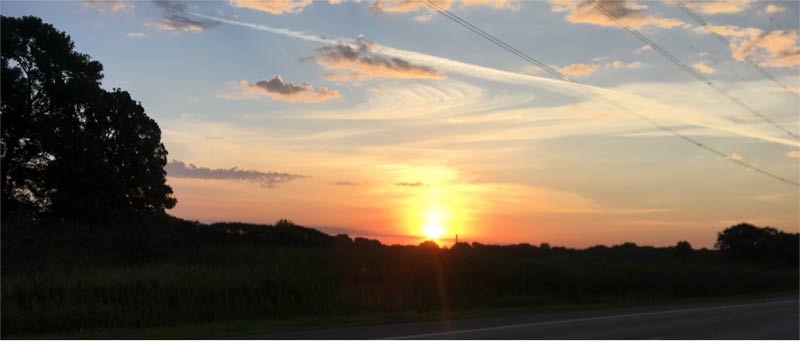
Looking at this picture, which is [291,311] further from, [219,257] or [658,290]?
[658,290]

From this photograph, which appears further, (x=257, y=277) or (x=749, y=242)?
(x=749, y=242)

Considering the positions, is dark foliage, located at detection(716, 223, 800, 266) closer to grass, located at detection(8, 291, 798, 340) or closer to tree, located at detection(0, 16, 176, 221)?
tree, located at detection(0, 16, 176, 221)

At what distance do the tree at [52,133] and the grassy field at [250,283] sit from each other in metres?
3.36

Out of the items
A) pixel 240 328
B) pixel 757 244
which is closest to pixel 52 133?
pixel 240 328

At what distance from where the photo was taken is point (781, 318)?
2386 cm

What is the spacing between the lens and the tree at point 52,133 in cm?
4241

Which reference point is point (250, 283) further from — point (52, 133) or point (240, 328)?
point (52, 133)

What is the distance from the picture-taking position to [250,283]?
90.2 feet

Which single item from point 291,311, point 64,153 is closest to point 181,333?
point 291,311

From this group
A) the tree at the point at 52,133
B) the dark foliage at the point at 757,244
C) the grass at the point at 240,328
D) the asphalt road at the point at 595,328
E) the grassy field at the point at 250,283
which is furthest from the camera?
the dark foliage at the point at 757,244

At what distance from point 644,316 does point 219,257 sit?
22.5 meters

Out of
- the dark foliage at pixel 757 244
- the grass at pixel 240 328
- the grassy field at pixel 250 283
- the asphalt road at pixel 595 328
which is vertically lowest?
the asphalt road at pixel 595 328

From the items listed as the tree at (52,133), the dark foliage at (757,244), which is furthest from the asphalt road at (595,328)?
the dark foliage at (757,244)

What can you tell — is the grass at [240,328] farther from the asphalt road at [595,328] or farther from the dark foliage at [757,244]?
the dark foliage at [757,244]
